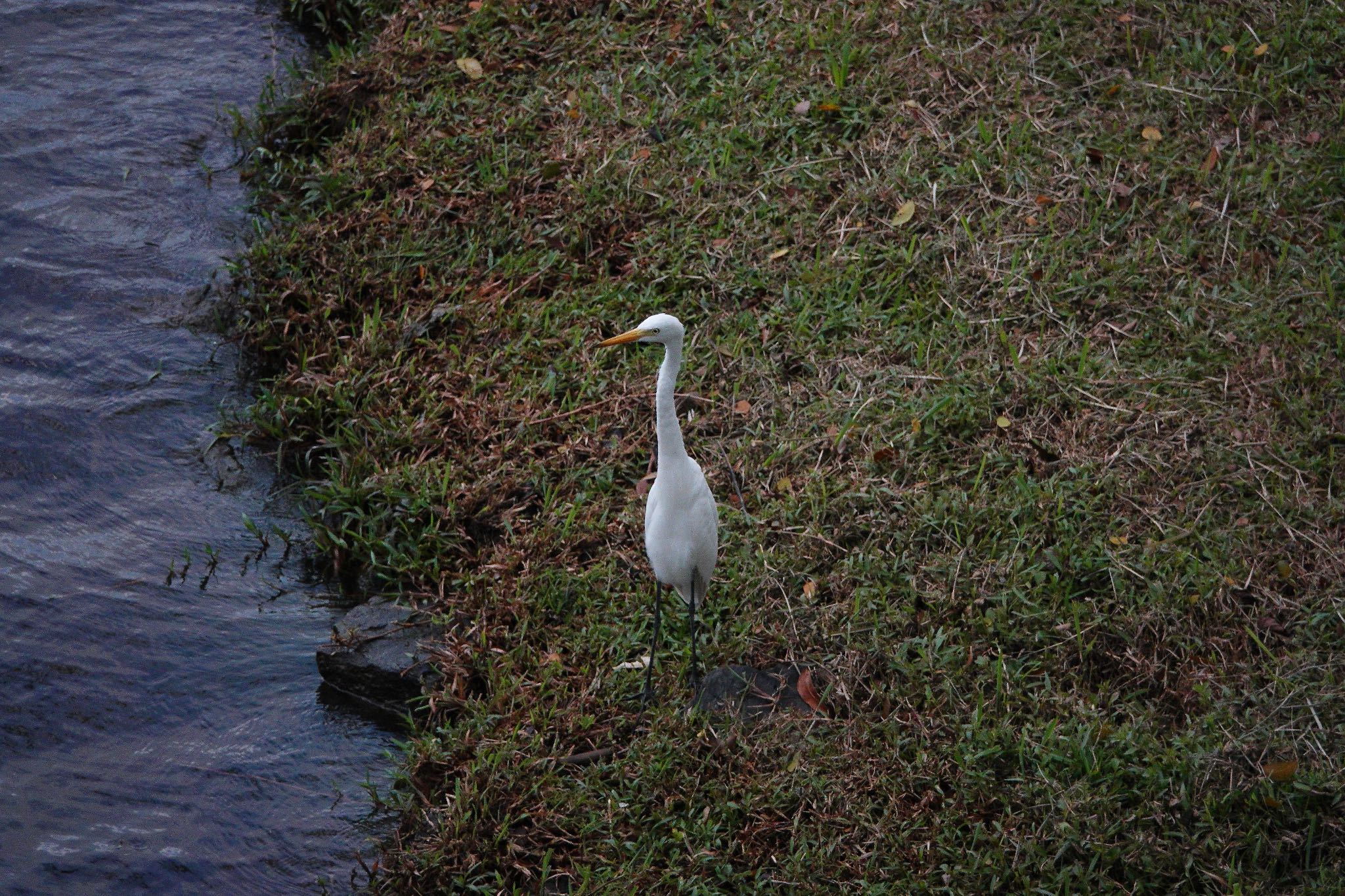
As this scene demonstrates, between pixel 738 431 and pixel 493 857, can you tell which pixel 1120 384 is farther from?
pixel 493 857

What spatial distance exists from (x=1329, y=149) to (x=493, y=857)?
460 centimetres

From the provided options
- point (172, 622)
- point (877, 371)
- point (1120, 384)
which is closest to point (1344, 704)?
point (1120, 384)

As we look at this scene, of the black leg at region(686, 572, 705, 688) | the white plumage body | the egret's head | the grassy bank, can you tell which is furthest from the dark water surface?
the egret's head

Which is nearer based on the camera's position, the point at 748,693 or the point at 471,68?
the point at 748,693

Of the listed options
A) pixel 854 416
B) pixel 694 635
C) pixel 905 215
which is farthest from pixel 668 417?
pixel 905 215

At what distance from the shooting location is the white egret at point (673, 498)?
3.36 meters

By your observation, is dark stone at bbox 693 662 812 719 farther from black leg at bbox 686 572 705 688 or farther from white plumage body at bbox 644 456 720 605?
white plumage body at bbox 644 456 720 605

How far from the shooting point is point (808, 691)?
358 centimetres

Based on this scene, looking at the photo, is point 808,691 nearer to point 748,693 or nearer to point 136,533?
point 748,693

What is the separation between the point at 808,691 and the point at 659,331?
1238 millimetres

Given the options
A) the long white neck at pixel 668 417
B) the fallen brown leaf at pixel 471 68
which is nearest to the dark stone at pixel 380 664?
the long white neck at pixel 668 417

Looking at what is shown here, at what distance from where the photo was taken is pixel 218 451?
4.57 meters

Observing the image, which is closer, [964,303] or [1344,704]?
[1344,704]

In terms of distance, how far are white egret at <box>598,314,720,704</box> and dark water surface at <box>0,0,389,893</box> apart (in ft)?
3.93
